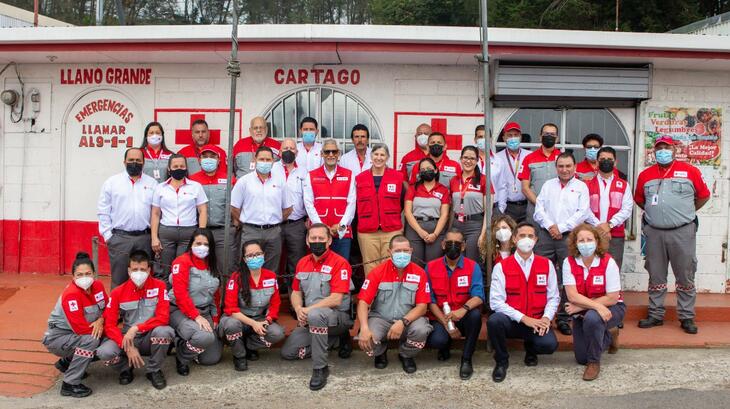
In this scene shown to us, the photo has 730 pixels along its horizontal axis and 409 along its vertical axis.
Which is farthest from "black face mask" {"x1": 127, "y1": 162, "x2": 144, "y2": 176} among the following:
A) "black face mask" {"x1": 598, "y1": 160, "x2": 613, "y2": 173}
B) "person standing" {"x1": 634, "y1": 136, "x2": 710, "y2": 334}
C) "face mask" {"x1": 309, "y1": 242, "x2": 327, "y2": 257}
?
"person standing" {"x1": 634, "y1": 136, "x2": 710, "y2": 334}

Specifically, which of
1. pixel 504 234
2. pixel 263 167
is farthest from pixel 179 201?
pixel 504 234

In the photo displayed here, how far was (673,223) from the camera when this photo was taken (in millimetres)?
6703

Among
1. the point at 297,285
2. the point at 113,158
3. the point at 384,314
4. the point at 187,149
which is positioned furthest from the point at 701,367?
the point at 113,158

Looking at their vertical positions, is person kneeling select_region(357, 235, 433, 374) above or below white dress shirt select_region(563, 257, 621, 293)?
below

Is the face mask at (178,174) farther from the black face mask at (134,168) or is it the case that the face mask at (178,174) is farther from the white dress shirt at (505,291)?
the white dress shirt at (505,291)

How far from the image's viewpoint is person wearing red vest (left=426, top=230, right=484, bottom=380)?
5.84m

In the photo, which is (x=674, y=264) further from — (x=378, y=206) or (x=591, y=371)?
(x=378, y=206)

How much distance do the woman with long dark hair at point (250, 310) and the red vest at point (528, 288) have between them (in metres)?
2.05

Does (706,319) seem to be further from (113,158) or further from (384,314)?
(113,158)

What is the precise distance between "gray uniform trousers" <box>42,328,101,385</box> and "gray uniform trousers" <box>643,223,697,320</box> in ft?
17.3

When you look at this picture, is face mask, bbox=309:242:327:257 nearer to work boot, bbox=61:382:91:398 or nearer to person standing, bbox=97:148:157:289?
person standing, bbox=97:148:157:289

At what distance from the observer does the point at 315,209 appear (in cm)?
684

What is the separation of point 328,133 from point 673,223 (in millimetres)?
3992

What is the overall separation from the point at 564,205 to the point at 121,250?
433cm
